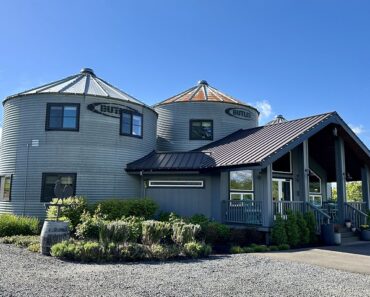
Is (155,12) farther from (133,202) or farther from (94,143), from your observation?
(133,202)

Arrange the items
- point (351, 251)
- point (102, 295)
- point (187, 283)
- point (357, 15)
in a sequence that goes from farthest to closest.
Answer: point (357, 15), point (351, 251), point (187, 283), point (102, 295)

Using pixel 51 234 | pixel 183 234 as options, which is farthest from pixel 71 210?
pixel 183 234

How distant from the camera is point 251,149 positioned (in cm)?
1574

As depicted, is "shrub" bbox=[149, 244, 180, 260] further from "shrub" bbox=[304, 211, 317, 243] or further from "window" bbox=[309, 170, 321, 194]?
"window" bbox=[309, 170, 321, 194]

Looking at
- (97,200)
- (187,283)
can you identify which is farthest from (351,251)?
(97,200)

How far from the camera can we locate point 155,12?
1574 centimetres

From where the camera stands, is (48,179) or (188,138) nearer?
(48,179)

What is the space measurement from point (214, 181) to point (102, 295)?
10.7m

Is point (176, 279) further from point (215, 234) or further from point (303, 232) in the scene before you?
point (303, 232)

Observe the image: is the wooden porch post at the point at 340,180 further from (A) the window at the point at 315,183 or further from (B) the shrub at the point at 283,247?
(B) the shrub at the point at 283,247

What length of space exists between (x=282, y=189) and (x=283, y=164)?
1.24m

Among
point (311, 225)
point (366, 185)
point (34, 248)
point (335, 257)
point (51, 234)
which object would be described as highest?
point (366, 185)

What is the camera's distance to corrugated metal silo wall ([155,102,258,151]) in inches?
861

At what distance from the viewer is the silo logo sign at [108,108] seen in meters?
17.6
